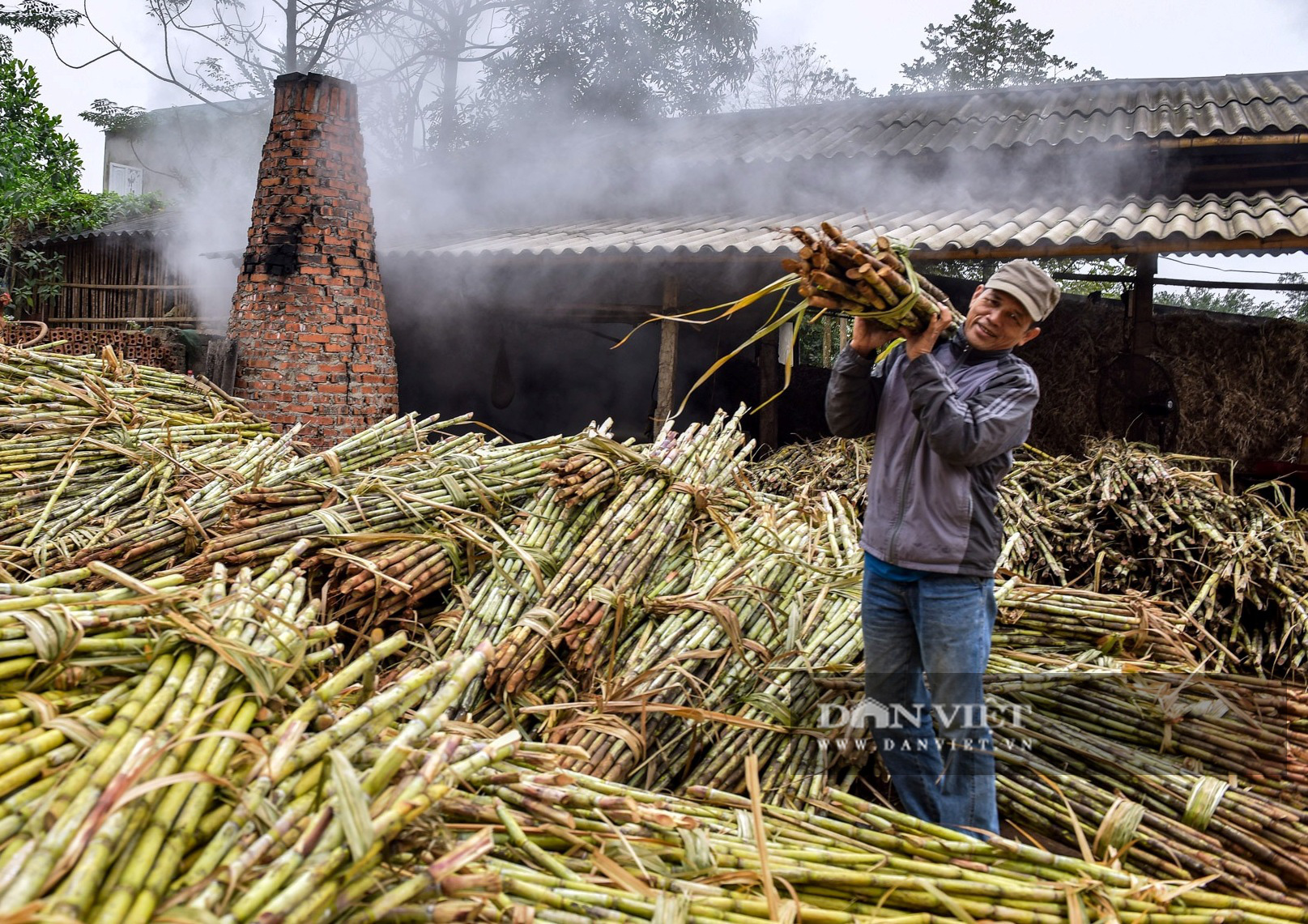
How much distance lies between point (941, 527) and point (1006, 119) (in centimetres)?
894

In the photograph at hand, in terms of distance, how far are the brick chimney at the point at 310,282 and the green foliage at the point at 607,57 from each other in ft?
25.5

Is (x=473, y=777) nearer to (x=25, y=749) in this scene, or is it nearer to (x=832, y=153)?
(x=25, y=749)

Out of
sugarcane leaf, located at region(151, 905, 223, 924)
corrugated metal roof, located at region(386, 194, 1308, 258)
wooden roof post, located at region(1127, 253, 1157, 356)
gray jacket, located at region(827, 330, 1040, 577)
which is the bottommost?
sugarcane leaf, located at region(151, 905, 223, 924)

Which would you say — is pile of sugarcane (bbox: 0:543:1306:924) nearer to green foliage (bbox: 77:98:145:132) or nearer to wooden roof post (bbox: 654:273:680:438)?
wooden roof post (bbox: 654:273:680:438)

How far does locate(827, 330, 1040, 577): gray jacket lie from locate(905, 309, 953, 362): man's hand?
1.0 inches

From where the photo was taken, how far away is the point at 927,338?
8.30ft

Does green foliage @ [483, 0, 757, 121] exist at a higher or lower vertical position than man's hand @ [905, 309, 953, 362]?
higher

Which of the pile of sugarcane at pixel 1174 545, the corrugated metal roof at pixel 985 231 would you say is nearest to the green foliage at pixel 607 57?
the corrugated metal roof at pixel 985 231

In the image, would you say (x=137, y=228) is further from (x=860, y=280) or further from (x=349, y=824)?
(x=349, y=824)

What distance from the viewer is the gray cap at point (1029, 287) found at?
8.33 feet

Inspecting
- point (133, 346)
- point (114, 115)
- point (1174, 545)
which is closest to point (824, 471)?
point (1174, 545)

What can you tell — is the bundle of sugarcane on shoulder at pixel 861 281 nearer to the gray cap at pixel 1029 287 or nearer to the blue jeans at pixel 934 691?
the gray cap at pixel 1029 287

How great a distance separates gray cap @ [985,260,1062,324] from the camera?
254cm

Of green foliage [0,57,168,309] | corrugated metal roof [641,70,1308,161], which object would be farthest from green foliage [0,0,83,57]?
corrugated metal roof [641,70,1308,161]
